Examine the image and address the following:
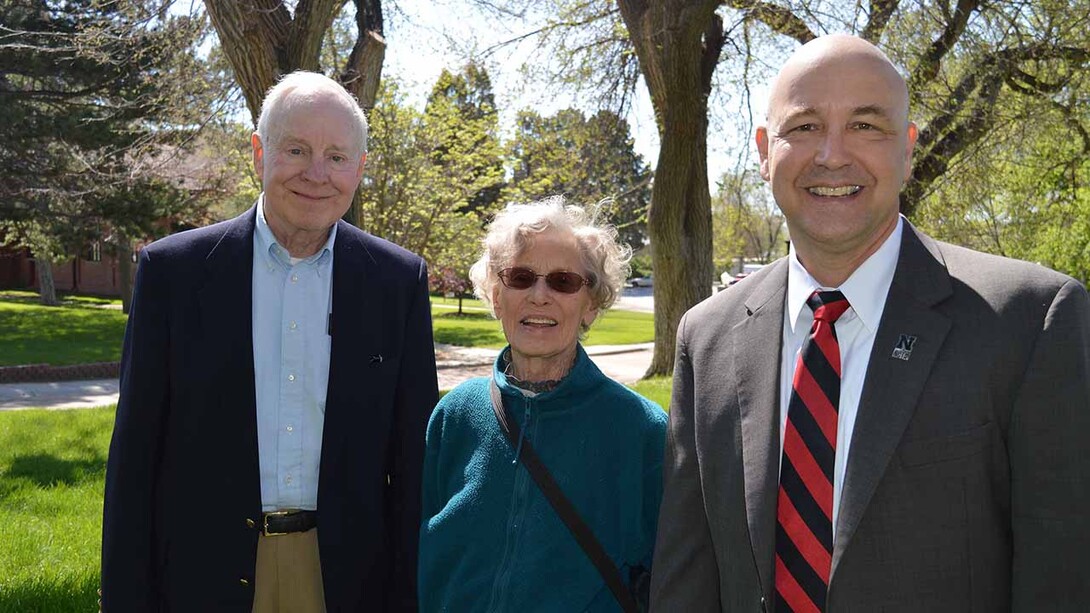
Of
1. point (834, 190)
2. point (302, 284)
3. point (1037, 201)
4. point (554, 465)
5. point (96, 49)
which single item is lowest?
point (554, 465)

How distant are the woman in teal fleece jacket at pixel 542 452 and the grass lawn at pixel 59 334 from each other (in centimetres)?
1553

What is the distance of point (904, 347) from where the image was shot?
2.04 m

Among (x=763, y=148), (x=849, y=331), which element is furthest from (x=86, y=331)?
(x=849, y=331)

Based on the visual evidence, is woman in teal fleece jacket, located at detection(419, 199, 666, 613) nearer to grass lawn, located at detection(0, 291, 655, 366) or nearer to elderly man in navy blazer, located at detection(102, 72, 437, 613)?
elderly man in navy blazer, located at detection(102, 72, 437, 613)

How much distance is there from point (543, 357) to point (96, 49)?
9918 mm

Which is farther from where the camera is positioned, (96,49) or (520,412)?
(96,49)

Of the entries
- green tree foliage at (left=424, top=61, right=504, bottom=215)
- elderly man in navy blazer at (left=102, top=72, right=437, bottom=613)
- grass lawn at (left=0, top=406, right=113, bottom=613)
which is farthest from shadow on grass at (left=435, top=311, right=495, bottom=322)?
elderly man in navy blazer at (left=102, top=72, right=437, bottom=613)

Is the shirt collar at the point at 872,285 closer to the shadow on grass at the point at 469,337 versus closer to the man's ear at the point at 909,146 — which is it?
the man's ear at the point at 909,146

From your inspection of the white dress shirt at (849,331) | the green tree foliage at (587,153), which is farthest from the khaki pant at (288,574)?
the green tree foliage at (587,153)

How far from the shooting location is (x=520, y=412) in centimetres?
283

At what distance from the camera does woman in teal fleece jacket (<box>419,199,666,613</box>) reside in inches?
104

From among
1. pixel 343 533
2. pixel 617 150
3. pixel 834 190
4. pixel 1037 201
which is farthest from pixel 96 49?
pixel 1037 201

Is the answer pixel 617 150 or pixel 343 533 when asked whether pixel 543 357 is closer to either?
pixel 343 533

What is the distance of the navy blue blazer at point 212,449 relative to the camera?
2.89 m
